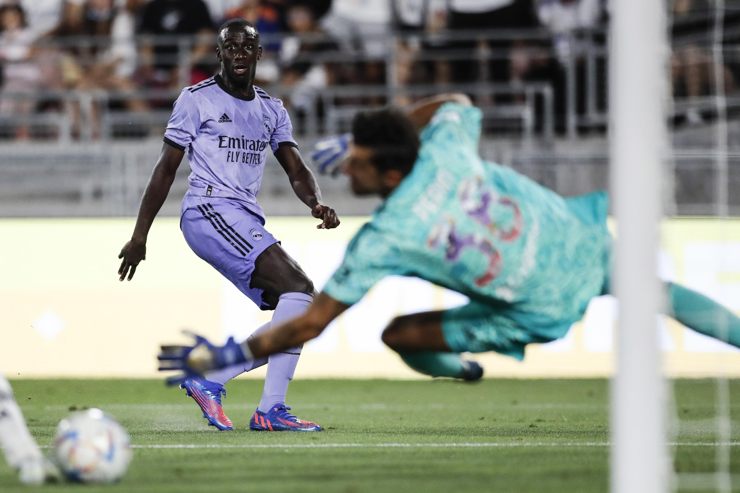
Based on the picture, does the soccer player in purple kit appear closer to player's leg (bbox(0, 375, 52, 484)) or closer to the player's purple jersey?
the player's purple jersey

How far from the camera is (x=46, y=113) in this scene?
571 inches

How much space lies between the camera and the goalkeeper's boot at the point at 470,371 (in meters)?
6.47

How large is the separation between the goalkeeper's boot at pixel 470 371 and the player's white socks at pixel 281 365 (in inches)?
54.5

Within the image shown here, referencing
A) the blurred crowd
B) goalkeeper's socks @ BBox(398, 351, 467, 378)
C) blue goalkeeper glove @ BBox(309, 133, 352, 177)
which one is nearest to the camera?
blue goalkeeper glove @ BBox(309, 133, 352, 177)

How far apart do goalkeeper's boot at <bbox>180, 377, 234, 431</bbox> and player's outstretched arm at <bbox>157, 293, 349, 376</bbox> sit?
236 centimetres

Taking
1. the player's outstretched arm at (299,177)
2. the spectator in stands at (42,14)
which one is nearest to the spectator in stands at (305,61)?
the spectator in stands at (42,14)

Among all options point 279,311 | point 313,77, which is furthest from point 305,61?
point 279,311

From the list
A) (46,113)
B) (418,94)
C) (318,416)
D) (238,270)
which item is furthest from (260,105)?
(46,113)

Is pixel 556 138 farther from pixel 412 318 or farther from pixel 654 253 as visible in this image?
pixel 654 253

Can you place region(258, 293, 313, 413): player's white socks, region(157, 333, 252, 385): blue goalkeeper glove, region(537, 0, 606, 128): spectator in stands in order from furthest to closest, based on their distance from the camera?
region(537, 0, 606, 128): spectator in stands < region(258, 293, 313, 413): player's white socks < region(157, 333, 252, 385): blue goalkeeper glove

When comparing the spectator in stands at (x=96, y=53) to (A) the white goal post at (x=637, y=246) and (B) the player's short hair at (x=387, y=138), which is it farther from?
(A) the white goal post at (x=637, y=246)

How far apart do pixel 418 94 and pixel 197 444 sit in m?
7.41

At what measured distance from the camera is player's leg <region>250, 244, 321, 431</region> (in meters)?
7.62

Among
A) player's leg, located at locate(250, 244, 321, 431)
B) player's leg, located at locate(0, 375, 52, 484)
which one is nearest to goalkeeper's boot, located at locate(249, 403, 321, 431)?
player's leg, located at locate(250, 244, 321, 431)
